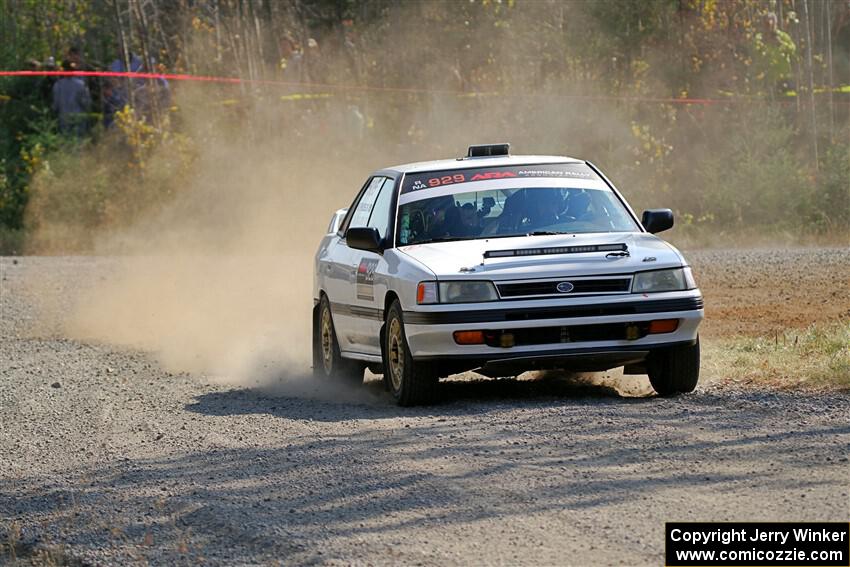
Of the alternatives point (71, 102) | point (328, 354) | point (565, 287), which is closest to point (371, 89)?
point (71, 102)

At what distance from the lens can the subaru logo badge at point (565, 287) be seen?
9.20 m

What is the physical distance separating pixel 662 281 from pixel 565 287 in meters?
0.62

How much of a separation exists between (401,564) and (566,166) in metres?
5.62

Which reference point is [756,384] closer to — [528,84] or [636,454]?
[636,454]

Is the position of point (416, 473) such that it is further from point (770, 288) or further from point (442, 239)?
point (770, 288)

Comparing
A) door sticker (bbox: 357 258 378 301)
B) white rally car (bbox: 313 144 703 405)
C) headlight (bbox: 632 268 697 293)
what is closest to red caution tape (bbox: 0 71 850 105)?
white rally car (bbox: 313 144 703 405)

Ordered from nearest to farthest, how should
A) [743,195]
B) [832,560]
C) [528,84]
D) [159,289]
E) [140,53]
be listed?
[832,560], [159,289], [743,195], [528,84], [140,53]

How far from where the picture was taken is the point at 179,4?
37375 mm

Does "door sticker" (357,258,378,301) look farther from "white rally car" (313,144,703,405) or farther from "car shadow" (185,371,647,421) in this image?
"car shadow" (185,371,647,421)

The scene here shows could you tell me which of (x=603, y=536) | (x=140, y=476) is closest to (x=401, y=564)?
(x=603, y=536)

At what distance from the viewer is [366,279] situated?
408 inches

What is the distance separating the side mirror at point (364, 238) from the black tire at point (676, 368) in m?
1.98

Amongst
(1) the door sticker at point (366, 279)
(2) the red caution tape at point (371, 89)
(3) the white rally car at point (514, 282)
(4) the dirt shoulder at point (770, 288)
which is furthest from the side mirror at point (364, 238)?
(2) the red caution tape at point (371, 89)

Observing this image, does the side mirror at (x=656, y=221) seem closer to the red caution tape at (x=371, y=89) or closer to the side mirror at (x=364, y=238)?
the side mirror at (x=364, y=238)
